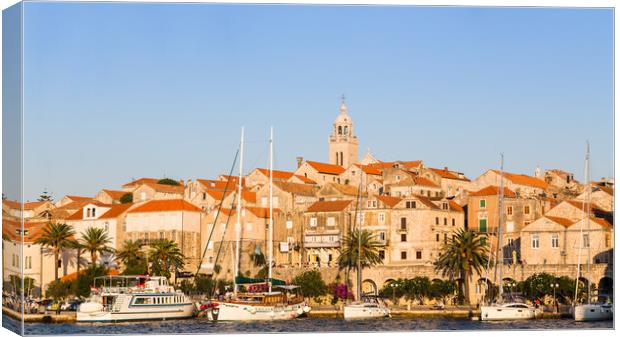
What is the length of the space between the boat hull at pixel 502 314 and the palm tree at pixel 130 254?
54.3 ft

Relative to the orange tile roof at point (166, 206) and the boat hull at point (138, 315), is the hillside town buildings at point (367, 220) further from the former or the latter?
the boat hull at point (138, 315)

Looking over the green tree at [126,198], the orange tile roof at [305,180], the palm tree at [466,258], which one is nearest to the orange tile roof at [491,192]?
the palm tree at [466,258]

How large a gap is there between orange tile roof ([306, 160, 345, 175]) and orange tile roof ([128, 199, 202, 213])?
458 inches

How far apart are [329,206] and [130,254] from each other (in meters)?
8.81

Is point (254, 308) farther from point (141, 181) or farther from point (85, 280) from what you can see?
point (141, 181)

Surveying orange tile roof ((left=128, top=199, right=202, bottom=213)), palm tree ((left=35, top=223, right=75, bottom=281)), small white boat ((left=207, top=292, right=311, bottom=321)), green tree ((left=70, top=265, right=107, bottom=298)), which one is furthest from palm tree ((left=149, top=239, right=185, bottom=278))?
small white boat ((left=207, top=292, right=311, bottom=321))

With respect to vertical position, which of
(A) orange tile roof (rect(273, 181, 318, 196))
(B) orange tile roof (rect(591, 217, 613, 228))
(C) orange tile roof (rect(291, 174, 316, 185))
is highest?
(C) orange tile roof (rect(291, 174, 316, 185))

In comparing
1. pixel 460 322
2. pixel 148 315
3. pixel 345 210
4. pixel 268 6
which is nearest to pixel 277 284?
pixel 148 315

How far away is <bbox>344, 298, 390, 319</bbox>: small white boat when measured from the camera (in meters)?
40.1

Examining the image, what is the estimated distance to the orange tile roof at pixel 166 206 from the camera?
181ft

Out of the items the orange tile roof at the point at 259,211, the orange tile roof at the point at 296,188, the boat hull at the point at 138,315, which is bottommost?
the boat hull at the point at 138,315

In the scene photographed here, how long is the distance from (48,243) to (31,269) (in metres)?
4.64

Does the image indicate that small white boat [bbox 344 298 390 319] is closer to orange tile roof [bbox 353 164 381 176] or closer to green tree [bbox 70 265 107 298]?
green tree [bbox 70 265 107 298]

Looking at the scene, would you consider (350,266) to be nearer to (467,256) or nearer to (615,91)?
(467,256)
